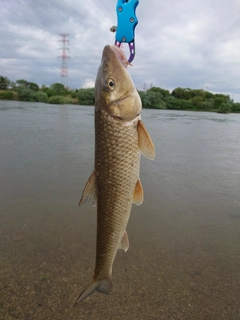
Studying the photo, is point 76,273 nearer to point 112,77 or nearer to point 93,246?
point 93,246

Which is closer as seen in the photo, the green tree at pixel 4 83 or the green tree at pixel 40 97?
the green tree at pixel 40 97

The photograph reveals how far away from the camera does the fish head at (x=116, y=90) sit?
1.65 metres

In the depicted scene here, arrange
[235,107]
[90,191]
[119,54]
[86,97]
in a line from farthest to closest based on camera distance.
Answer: [235,107] < [86,97] < [90,191] < [119,54]

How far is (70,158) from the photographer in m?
8.64

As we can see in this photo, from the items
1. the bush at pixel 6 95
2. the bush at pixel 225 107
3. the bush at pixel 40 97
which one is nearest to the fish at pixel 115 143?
the bush at pixel 40 97

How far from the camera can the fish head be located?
5.42ft

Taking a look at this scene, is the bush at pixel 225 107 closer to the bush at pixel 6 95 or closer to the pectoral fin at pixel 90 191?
the bush at pixel 6 95

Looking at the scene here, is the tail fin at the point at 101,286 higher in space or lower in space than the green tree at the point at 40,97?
higher

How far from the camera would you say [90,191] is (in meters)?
1.82

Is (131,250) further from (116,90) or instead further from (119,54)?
(119,54)

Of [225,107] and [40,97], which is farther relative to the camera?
[225,107]

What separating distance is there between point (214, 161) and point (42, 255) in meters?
7.64

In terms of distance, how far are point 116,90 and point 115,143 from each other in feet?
1.16

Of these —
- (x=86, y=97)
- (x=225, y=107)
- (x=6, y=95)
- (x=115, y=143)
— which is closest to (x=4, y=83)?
(x=6, y=95)
